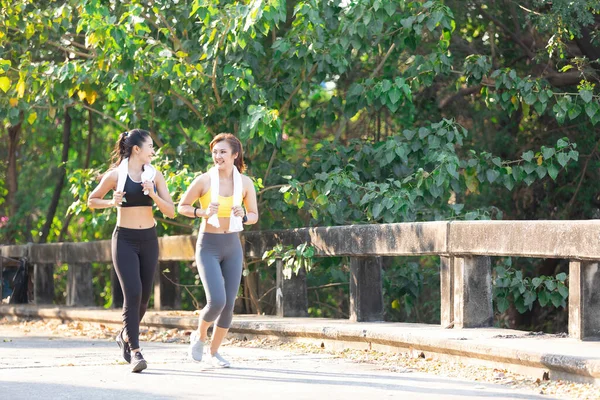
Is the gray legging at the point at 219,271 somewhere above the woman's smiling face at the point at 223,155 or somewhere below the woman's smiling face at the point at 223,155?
below

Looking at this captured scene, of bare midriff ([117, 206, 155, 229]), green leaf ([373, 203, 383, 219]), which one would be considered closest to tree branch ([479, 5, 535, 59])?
green leaf ([373, 203, 383, 219])

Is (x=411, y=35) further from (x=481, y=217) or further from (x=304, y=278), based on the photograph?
(x=304, y=278)

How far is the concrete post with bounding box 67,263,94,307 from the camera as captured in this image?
50.0 feet

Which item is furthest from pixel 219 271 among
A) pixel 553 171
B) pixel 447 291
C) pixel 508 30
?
pixel 508 30

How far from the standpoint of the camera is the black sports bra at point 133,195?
345 inches

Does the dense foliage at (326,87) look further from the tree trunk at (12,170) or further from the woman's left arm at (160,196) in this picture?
the tree trunk at (12,170)

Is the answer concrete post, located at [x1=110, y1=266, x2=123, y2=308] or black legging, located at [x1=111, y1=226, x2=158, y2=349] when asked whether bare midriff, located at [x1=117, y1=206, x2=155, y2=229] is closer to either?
black legging, located at [x1=111, y1=226, x2=158, y2=349]

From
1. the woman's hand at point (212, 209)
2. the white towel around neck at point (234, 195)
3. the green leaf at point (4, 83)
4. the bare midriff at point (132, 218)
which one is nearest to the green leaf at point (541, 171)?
the white towel around neck at point (234, 195)

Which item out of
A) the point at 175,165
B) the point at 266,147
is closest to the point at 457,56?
the point at 266,147

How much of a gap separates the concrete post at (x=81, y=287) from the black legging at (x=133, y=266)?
652cm

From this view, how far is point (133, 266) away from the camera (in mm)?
8750

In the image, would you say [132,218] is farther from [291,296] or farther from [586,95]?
[586,95]

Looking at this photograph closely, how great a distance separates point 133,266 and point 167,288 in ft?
16.5

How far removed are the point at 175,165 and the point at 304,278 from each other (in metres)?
2.32
